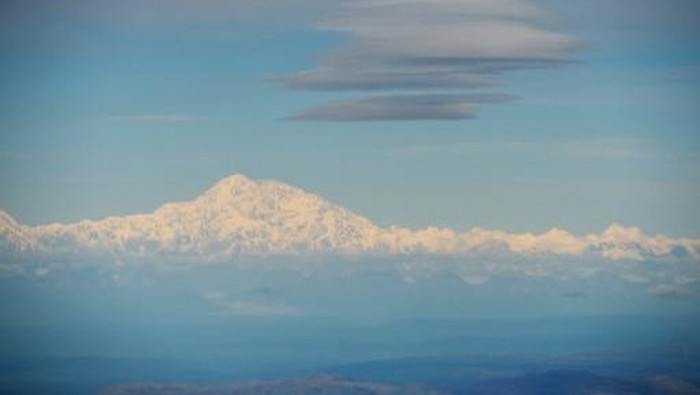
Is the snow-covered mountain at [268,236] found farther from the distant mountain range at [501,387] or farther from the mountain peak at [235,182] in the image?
the distant mountain range at [501,387]

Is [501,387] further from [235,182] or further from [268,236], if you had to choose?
[235,182]

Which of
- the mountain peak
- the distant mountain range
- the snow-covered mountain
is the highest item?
the mountain peak

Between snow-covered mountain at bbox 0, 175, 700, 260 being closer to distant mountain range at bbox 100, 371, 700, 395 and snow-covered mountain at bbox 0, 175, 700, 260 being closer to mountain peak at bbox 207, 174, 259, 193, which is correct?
mountain peak at bbox 207, 174, 259, 193

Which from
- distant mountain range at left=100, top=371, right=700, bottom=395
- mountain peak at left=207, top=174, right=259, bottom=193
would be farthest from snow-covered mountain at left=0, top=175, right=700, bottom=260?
distant mountain range at left=100, top=371, right=700, bottom=395

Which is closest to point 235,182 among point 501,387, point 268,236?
point 268,236

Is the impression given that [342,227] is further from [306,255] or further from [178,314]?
[178,314]

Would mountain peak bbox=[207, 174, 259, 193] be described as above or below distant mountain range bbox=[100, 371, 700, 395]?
above
